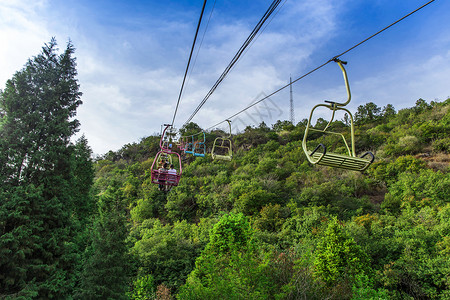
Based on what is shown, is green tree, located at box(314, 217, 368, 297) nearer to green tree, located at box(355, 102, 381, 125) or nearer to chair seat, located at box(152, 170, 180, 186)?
chair seat, located at box(152, 170, 180, 186)

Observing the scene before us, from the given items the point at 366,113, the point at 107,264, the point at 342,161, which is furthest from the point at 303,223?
the point at 366,113

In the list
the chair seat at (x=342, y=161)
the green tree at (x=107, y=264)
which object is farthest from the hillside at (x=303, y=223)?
the chair seat at (x=342, y=161)

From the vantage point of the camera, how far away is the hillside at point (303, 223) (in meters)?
10.3

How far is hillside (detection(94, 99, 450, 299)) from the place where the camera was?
10.3 metres

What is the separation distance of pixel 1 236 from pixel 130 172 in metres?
23.6

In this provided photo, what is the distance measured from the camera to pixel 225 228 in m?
14.9

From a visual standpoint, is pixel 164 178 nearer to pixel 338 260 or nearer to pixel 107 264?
pixel 107 264

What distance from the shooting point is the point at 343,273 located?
11.5 meters

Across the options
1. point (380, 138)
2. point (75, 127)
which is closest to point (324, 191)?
point (380, 138)

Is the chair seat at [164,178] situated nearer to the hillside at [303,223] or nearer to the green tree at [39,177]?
the hillside at [303,223]

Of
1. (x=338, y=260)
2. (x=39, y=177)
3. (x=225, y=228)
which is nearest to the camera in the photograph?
(x=338, y=260)

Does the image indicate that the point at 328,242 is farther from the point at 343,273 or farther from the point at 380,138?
the point at 380,138

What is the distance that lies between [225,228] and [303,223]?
16.5 feet

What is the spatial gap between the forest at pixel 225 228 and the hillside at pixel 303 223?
0.09m
